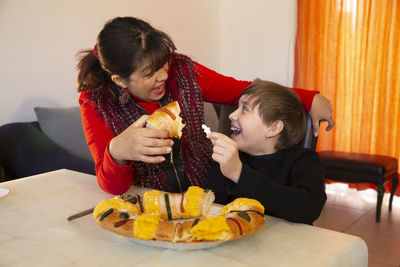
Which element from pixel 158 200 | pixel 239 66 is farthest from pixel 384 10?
pixel 158 200

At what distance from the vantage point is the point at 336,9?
3363mm

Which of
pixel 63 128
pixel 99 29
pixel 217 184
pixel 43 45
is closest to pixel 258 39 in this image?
pixel 99 29

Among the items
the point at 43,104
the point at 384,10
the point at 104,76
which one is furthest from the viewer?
the point at 384,10

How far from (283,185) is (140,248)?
1.57 feet

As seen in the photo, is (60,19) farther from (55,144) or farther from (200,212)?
(200,212)

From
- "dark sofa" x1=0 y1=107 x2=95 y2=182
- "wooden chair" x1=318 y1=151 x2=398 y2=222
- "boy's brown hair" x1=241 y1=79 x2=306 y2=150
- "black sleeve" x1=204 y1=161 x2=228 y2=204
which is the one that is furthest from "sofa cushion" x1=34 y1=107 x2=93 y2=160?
"wooden chair" x1=318 y1=151 x2=398 y2=222

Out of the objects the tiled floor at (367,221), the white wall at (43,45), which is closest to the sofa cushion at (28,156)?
the white wall at (43,45)

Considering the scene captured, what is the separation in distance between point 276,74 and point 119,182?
3.04m

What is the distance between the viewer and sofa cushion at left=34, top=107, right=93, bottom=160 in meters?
2.32

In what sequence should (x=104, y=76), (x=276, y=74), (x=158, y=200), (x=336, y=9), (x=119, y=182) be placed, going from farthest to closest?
(x=276, y=74), (x=336, y=9), (x=104, y=76), (x=119, y=182), (x=158, y=200)

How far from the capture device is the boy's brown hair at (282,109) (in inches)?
49.7

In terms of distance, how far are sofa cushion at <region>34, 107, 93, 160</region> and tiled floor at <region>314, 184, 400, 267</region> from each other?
1810 millimetres

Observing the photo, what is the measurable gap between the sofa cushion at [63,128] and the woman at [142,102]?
1106mm

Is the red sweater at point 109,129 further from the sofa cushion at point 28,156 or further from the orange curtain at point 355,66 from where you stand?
the orange curtain at point 355,66
